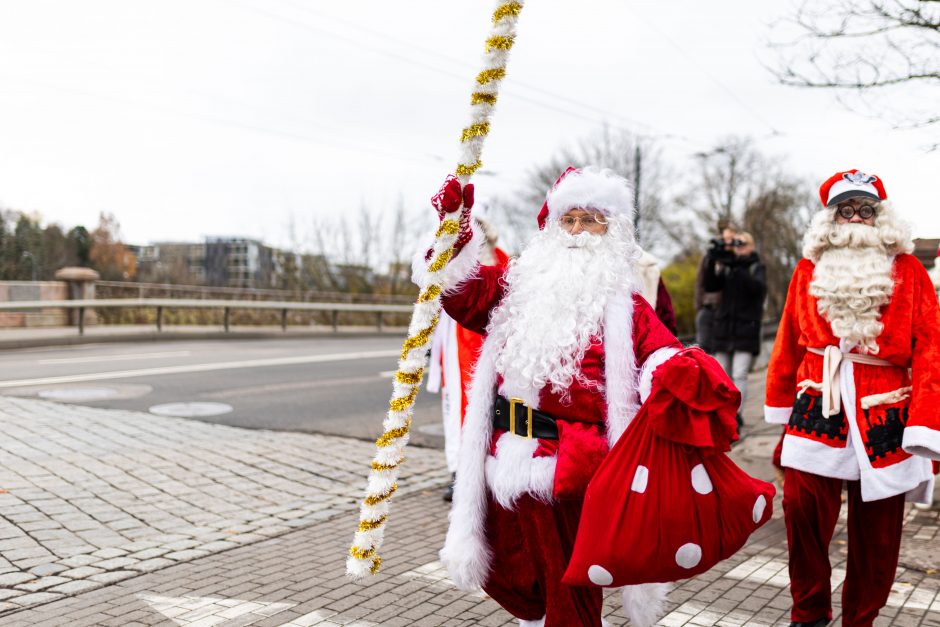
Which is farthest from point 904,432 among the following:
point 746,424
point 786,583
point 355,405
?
point 355,405

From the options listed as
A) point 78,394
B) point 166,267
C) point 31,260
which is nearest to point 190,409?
point 78,394

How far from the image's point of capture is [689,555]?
265 centimetres

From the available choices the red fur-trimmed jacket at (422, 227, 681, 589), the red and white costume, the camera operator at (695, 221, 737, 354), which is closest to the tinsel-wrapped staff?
the red fur-trimmed jacket at (422, 227, 681, 589)

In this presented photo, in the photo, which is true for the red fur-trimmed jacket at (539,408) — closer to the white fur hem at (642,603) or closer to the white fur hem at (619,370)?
the white fur hem at (619,370)

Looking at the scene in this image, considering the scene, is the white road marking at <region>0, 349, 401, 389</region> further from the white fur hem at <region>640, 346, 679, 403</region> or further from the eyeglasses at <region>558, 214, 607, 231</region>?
the white fur hem at <region>640, 346, 679, 403</region>

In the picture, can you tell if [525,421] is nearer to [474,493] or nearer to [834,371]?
[474,493]

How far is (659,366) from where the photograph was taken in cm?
278

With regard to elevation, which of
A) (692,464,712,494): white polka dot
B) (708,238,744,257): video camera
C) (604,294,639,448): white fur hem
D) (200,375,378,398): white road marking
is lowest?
(200,375,378,398): white road marking

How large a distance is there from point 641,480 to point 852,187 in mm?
2008

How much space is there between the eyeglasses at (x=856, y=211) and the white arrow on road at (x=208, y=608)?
3168mm

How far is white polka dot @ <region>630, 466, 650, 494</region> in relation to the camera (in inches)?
105

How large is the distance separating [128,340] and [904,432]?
57.3ft

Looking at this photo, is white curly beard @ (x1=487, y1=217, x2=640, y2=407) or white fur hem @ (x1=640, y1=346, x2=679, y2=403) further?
white curly beard @ (x1=487, y1=217, x2=640, y2=407)

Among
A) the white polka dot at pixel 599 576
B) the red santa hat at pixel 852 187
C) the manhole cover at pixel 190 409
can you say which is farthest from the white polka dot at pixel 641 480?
the manhole cover at pixel 190 409
